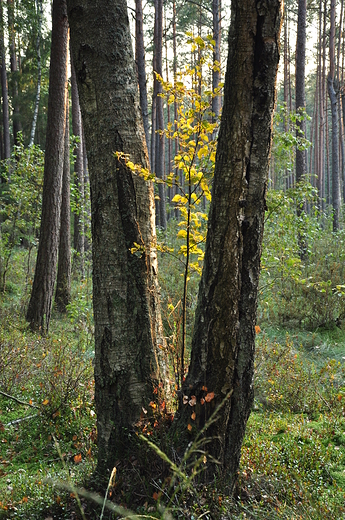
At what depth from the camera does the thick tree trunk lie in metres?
2.09

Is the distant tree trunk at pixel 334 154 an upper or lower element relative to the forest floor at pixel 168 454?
upper

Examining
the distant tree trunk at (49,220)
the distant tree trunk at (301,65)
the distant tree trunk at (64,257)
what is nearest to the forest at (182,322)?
the distant tree trunk at (49,220)

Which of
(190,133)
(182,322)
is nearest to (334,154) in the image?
(190,133)

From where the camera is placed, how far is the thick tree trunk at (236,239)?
209 cm

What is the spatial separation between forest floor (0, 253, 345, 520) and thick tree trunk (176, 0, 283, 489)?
0.38 metres

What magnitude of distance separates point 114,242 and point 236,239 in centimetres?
84

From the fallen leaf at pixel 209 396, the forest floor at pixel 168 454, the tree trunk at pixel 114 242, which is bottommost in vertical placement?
the forest floor at pixel 168 454

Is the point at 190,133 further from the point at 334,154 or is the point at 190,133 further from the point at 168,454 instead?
the point at 334,154

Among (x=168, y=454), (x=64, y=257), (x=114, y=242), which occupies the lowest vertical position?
(x=168, y=454)

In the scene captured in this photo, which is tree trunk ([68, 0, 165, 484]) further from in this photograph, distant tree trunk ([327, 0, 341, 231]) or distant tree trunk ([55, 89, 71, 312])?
distant tree trunk ([327, 0, 341, 231])

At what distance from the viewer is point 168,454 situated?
2406mm

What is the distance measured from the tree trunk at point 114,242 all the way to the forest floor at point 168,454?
13.2 inches

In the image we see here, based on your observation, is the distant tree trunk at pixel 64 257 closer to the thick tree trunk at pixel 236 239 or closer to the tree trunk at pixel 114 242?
the tree trunk at pixel 114 242

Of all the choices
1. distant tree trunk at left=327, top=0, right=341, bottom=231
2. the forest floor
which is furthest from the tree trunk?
distant tree trunk at left=327, top=0, right=341, bottom=231
